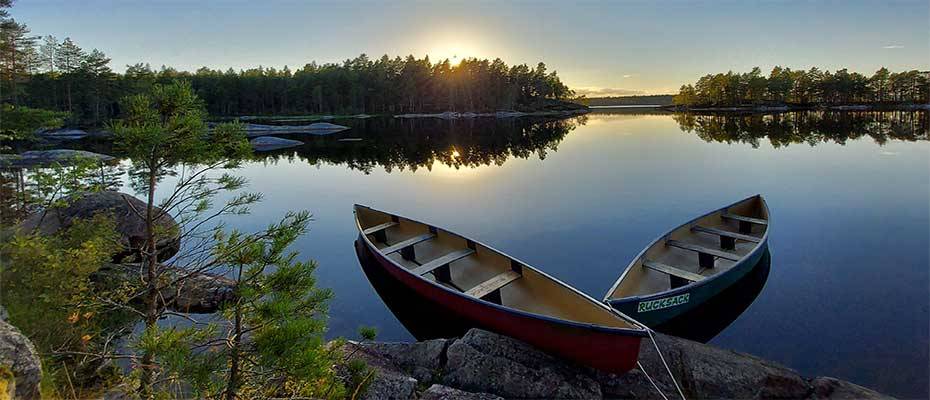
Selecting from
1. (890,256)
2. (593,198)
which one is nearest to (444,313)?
(890,256)

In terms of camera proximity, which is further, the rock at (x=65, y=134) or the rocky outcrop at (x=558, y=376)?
the rock at (x=65, y=134)

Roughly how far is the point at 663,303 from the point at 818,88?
12687cm

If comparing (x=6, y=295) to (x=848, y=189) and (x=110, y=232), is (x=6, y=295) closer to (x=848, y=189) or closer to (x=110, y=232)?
(x=110, y=232)

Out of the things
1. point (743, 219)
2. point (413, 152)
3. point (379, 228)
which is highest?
point (413, 152)

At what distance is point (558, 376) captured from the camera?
5.62 metres

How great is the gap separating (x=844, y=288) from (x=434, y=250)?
27.6 feet

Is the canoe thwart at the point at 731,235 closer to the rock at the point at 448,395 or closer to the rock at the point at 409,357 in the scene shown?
the rock at the point at 409,357

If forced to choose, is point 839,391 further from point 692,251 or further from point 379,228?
point 379,228

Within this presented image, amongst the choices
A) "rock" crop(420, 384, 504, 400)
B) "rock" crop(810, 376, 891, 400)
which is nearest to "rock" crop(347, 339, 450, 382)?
"rock" crop(420, 384, 504, 400)

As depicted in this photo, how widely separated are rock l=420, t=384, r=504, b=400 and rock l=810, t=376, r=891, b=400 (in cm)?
372

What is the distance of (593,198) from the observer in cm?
1814

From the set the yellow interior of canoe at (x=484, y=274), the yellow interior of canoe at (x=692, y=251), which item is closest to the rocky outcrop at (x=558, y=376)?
the yellow interior of canoe at (x=484, y=274)

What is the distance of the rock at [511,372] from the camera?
17.8 feet

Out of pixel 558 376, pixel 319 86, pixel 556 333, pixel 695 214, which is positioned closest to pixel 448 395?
pixel 558 376
